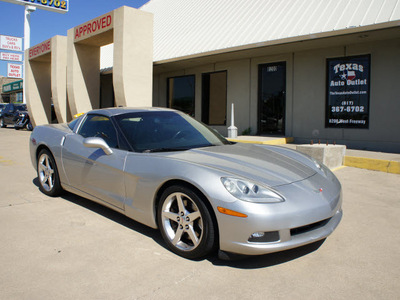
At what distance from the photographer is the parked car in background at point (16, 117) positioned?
66.7 ft

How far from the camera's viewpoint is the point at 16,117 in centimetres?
2091

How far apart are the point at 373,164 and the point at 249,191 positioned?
5522mm

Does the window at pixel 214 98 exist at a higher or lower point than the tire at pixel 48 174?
higher

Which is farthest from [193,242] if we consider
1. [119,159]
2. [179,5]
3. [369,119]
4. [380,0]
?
[179,5]

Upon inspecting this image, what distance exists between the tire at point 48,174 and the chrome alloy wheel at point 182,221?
89.4 inches

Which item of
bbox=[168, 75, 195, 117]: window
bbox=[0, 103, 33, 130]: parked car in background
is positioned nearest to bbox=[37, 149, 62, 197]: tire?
bbox=[168, 75, 195, 117]: window

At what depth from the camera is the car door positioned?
358 cm

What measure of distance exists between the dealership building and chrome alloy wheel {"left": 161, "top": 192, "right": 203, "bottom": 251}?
23.6 ft

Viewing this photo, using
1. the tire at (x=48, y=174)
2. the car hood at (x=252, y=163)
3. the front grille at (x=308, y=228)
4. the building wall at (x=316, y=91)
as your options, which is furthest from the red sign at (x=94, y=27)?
the front grille at (x=308, y=228)

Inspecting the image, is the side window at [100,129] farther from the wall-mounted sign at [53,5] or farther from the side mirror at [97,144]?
the wall-mounted sign at [53,5]

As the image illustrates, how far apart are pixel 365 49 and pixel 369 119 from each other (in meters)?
1.95

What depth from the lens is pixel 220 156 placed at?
131 inches

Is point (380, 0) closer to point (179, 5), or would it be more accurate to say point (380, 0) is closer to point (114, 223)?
point (114, 223)

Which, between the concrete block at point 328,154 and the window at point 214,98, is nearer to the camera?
the concrete block at point 328,154
